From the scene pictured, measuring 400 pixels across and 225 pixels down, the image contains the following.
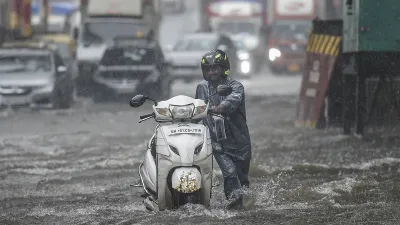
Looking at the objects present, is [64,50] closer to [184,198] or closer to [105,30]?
[105,30]

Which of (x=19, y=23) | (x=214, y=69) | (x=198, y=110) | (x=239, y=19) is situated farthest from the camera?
(x=239, y=19)

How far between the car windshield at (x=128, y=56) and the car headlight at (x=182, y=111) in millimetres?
17822

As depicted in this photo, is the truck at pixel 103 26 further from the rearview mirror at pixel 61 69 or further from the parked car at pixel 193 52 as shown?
the rearview mirror at pixel 61 69

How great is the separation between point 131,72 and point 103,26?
4.06 meters

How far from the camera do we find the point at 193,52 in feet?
113

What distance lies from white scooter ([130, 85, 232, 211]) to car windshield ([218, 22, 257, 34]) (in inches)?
1570

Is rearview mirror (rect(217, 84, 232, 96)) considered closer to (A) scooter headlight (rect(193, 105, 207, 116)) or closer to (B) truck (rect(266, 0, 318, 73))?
(A) scooter headlight (rect(193, 105, 207, 116))

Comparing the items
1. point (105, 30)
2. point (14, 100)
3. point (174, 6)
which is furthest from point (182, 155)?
point (174, 6)

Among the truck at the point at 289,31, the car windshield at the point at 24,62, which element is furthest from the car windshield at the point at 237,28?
the car windshield at the point at 24,62

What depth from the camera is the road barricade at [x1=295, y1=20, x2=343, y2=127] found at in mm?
17578

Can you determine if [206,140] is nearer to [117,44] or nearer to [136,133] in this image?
[136,133]

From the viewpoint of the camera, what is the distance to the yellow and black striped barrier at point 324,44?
1731cm

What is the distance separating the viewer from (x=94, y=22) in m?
30.0

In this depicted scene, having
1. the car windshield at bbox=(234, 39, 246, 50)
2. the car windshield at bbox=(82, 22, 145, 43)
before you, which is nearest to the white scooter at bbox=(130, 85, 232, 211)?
the car windshield at bbox=(82, 22, 145, 43)
